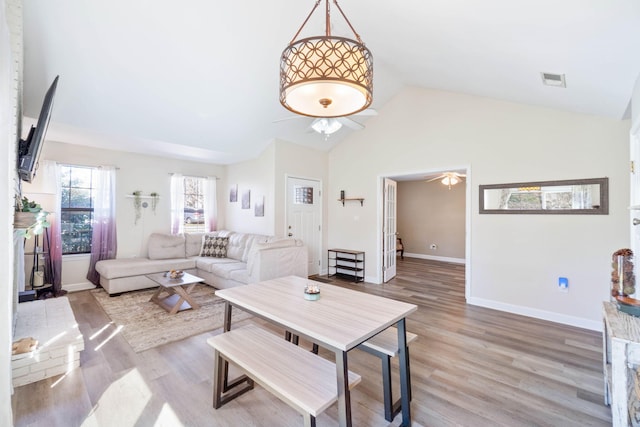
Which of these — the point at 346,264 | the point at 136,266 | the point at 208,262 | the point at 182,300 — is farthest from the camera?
the point at 346,264

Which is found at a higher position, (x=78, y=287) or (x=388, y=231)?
(x=388, y=231)

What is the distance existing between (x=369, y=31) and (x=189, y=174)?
468 cm

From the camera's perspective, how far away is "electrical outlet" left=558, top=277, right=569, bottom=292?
11.5 feet

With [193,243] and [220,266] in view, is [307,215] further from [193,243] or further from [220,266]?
[193,243]

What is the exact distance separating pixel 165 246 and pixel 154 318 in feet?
6.86

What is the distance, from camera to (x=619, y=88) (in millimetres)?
2475

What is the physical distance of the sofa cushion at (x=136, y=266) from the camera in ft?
14.5

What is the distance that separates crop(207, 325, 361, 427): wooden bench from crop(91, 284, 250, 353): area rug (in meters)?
1.29

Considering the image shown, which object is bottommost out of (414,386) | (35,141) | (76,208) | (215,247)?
(414,386)

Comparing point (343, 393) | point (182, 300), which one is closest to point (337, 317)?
point (343, 393)

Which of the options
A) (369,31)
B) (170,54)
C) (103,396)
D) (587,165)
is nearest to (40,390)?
(103,396)

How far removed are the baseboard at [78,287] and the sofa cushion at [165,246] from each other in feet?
3.28

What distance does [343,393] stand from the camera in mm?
1335

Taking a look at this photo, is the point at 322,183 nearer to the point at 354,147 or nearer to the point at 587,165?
the point at 354,147
